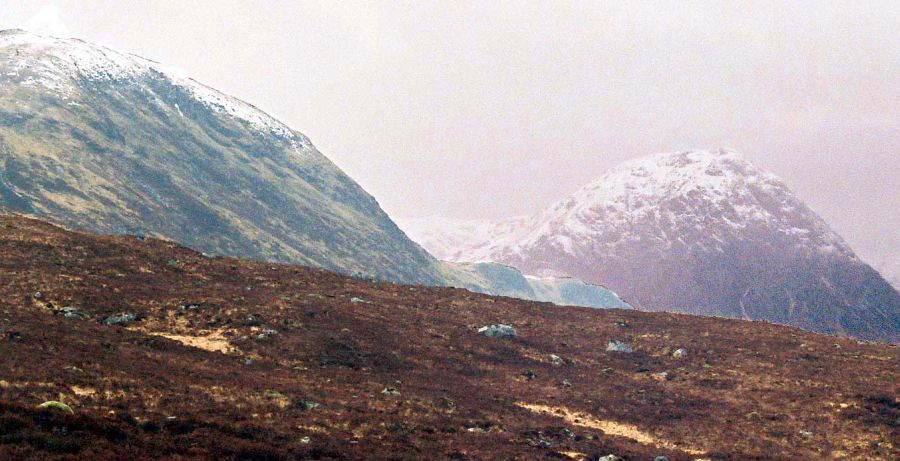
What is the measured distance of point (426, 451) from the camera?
112ft

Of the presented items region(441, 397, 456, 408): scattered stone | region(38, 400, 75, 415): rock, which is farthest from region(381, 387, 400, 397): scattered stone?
region(38, 400, 75, 415): rock

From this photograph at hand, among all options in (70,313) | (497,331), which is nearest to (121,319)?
(70,313)

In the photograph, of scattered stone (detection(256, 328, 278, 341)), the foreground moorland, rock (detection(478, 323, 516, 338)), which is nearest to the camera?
the foreground moorland

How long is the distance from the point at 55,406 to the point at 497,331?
4822cm

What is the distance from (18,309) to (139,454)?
29806 millimetres

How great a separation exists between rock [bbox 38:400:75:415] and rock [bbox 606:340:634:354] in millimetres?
55865

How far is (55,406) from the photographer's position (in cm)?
2827

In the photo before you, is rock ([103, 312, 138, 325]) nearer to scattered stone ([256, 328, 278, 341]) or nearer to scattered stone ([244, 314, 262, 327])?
scattered stone ([244, 314, 262, 327])

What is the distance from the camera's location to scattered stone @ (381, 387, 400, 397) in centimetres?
4502

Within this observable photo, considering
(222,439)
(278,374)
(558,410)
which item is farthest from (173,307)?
(558,410)

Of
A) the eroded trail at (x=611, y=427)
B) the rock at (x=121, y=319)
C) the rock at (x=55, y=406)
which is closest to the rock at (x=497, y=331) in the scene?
the eroded trail at (x=611, y=427)

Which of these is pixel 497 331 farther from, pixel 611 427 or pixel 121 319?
pixel 121 319

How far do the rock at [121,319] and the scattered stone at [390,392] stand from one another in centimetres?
2267

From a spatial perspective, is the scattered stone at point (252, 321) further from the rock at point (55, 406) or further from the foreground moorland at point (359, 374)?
the rock at point (55, 406)
